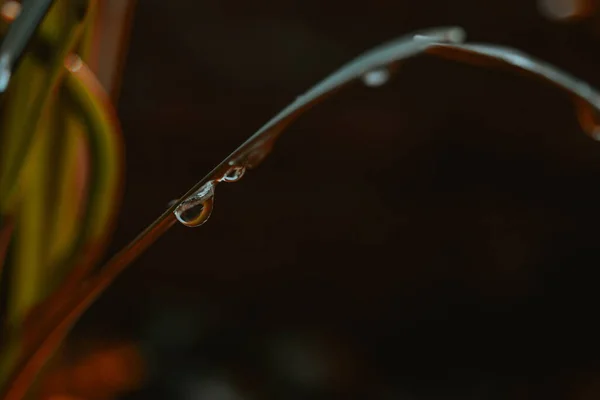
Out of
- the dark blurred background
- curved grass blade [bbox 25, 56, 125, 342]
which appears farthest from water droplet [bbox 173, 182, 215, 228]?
the dark blurred background

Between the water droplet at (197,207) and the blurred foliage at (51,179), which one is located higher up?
the blurred foliage at (51,179)

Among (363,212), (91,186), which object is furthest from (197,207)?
(363,212)

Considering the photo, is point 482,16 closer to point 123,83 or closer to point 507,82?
point 507,82

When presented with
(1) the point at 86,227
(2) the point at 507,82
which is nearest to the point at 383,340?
(2) the point at 507,82

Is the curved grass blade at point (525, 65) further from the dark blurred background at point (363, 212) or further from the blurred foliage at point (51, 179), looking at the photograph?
the dark blurred background at point (363, 212)

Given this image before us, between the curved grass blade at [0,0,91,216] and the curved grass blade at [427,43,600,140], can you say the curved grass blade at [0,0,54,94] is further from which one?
the curved grass blade at [427,43,600,140]

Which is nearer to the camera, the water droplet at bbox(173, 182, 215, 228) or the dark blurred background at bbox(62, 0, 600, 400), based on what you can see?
the water droplet at bbox(173, 182, 215, 228)

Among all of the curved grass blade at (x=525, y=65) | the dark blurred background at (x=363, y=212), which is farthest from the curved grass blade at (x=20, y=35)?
the dark blurred background at (x=363, y=212)
